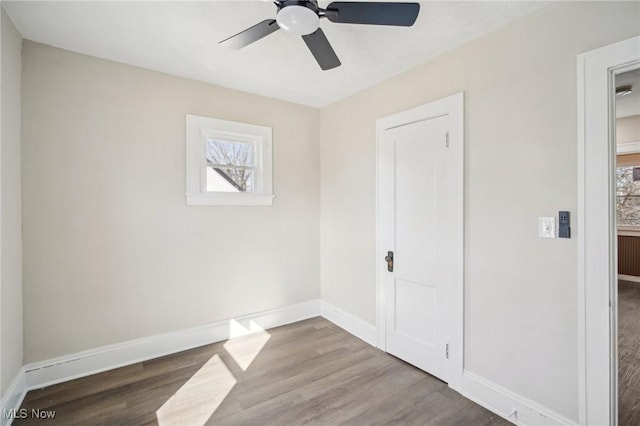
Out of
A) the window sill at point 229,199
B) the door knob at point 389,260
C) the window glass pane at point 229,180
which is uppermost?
the window glass pane at point 229,180

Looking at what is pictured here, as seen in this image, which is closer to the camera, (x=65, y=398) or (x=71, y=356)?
(x=65, y=398)

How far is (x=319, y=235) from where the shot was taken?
376 centimetres

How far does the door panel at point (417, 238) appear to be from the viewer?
92.6 inches

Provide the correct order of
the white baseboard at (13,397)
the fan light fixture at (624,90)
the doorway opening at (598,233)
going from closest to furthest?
the doorway opening at (598,233)
the white baseboard at (13,397)
the fan light fixture at (624,90)

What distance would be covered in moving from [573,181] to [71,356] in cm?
375

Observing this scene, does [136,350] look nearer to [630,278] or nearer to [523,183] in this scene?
[523,183]

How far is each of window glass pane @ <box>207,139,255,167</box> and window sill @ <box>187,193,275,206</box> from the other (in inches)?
13.7

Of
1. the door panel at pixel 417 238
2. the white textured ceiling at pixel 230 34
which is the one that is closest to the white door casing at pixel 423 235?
the door panel at pixel 417 238

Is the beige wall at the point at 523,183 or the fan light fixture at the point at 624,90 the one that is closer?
the beige wall at the point at 523,183

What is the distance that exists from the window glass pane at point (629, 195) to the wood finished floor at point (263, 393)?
4775 mm

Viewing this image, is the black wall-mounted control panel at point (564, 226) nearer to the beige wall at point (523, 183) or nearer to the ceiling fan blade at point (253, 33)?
the beige wall at point (523, 183)

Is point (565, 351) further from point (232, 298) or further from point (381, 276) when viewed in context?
point (232, 298)

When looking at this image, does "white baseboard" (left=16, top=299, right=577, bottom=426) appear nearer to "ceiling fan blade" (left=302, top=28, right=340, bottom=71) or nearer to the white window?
the white window

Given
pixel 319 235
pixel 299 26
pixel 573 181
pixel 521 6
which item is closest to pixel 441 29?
pixel 521 6
